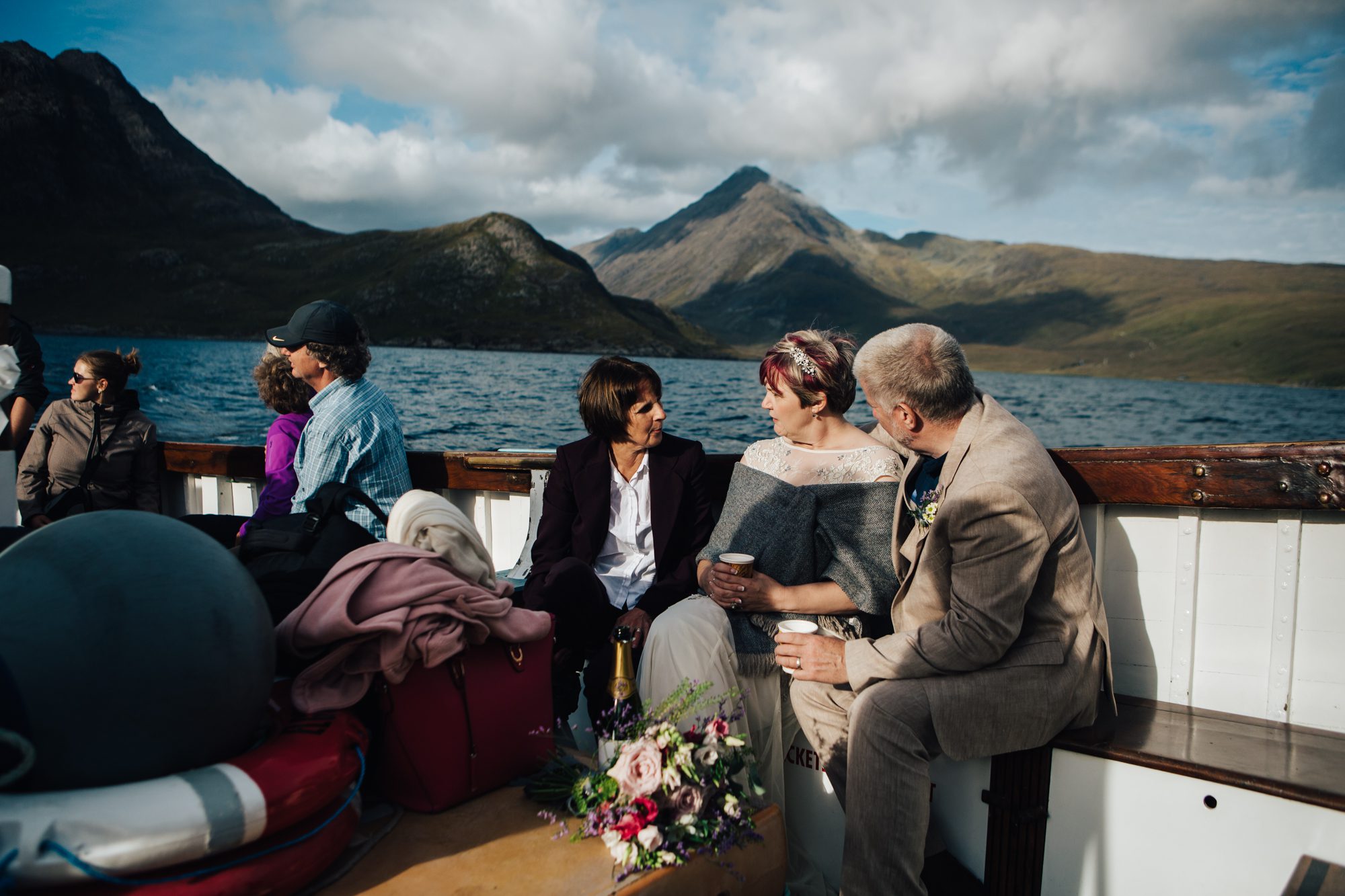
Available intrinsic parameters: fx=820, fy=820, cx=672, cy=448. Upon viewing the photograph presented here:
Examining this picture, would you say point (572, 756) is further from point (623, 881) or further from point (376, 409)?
point (376, 409)

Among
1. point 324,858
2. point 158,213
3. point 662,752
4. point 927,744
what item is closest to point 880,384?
point 927,744

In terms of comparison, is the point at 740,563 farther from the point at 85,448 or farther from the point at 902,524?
the point at 85,448

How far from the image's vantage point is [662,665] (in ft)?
8.52

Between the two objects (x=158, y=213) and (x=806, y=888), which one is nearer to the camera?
(x=806, y=888)

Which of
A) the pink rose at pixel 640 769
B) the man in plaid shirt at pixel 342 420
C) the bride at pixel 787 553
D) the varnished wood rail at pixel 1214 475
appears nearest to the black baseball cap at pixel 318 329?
the man in plaid shirt at pixel 342 420

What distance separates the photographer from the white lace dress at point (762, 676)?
102 inches

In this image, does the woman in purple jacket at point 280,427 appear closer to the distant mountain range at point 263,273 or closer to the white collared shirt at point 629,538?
the white collared shirt at point 629,538

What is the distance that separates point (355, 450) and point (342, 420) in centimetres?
13

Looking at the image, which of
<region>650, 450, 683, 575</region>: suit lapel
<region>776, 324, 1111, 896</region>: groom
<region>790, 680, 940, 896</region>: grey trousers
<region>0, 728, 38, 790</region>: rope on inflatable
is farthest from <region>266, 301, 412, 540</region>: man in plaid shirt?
<region>790, 680, 940, 896</region>: grey trousers

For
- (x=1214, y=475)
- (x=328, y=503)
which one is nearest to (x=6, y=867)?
(x=328, y=503)

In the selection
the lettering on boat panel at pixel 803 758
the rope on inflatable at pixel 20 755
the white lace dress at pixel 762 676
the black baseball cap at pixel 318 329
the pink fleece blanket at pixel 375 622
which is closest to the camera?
the rope on inflatable at pixel 20 755

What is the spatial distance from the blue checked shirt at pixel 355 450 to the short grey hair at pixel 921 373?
1929 mm

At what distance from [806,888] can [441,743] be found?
1288 mm

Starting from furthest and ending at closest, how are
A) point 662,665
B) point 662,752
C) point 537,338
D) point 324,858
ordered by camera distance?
point 537,338, point 662,665, point 662,752, point 324,858
